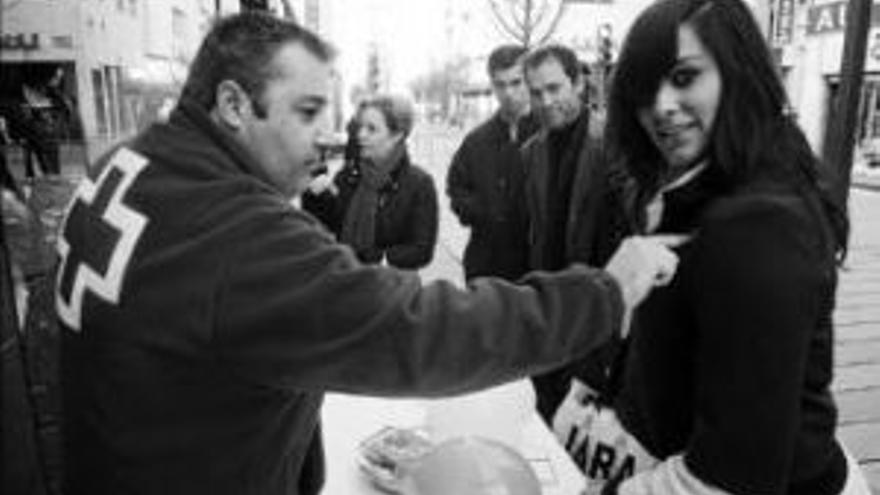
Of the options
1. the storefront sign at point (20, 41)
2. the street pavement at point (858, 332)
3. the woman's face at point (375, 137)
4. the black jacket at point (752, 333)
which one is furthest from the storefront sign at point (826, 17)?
the storefront sign at point (20, 41)

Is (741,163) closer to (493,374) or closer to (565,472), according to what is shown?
(493,374)

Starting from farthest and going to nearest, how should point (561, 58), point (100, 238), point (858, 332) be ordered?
point (858, 332) → point (561, 58) → point (100, 238)

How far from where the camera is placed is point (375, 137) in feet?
12.8

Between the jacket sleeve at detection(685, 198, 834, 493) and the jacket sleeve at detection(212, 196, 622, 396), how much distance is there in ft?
0.53

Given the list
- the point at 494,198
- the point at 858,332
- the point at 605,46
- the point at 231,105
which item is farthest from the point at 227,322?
the point at 605,46

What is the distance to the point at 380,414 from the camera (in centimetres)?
231

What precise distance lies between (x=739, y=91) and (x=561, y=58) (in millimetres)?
2452

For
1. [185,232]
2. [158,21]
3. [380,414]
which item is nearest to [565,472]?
[380,414]

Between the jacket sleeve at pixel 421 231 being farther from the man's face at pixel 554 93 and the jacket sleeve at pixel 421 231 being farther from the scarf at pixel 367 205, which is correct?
the man's face at pixel 554 93

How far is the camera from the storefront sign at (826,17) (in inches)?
797

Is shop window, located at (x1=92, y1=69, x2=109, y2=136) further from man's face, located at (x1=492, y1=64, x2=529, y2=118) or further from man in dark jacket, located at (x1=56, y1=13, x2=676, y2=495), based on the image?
man's face, located at (x1=492, y1=64, x2=529, y2=118)

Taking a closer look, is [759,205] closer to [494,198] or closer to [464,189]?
[494,198]

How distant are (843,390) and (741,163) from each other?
3801 millimetres

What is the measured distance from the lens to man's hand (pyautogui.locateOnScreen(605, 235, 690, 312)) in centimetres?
130
